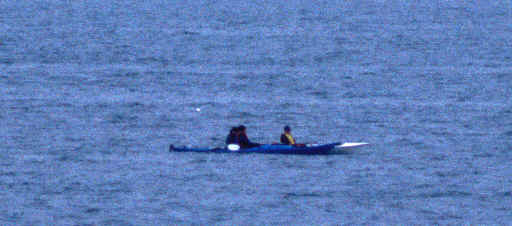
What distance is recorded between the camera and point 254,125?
54.2 metres

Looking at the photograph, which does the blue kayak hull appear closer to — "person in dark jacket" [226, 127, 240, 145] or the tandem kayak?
the tandem kayak

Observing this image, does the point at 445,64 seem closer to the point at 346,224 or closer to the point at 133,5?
the point at 346,224

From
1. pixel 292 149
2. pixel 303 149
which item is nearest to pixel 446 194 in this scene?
pixel 303 149

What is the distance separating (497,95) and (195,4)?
94024mm

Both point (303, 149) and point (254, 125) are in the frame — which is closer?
point (303, 149)

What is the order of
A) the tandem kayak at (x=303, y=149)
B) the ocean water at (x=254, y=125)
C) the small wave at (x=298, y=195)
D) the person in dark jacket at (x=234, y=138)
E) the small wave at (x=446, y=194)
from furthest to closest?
the person in dark jacket at (x=234, y=138) < the tandem kayak at (x=303, y=149) < the small wave at (x=446, y=194) < the small wave at (x=298, y=195) < the ocean water at (x=254, y=125)

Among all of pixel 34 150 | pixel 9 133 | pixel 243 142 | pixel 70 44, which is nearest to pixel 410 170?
pixel 243 142

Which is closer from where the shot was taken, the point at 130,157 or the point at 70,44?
the point at 130,157

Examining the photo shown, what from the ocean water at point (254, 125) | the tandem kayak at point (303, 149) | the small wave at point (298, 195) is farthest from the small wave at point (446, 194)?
the tandem kayak at point (303, 149)

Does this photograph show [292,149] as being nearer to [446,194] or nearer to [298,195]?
[298,195]

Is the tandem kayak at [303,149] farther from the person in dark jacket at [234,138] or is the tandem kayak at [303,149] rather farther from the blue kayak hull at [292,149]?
the person in dark jacket at [234,138]

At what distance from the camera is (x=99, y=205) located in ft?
124

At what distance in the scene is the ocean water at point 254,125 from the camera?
3791 cm

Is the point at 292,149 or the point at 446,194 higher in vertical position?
the point at 292,149
